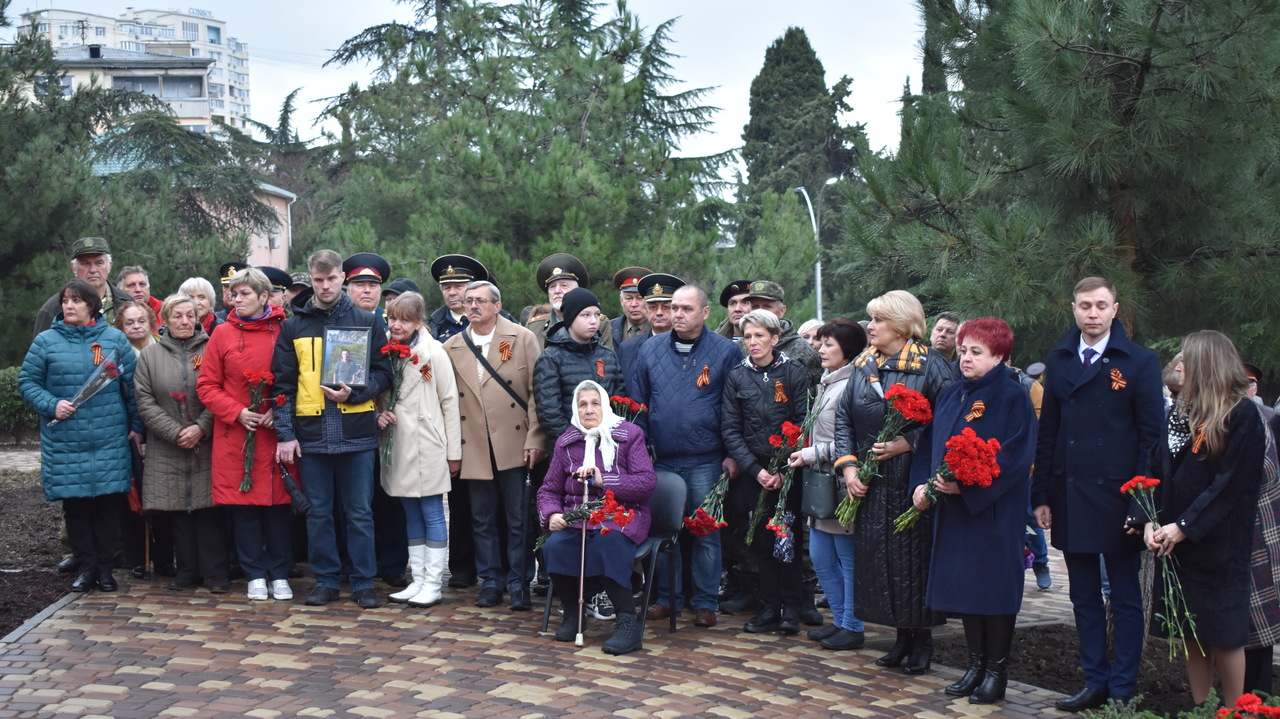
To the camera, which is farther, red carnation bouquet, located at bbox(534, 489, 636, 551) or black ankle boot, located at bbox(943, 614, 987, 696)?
red carnation bouquet, located at bbox(534, 489, 636, 551)

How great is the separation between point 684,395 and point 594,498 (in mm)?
931

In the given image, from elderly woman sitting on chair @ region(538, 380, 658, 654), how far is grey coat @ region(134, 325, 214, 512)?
2376 millimetres

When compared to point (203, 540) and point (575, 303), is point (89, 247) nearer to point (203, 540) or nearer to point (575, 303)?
point (203, 540)

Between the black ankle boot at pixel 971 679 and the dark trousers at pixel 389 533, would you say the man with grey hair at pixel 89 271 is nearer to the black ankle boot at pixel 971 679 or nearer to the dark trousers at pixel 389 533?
the dark trousers at pixel 389 533

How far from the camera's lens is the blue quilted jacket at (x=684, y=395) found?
7.34 meters

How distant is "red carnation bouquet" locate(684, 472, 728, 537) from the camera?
7086 millimetres

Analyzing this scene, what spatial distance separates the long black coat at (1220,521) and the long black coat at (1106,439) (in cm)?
29

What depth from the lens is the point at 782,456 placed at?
709 centimetres

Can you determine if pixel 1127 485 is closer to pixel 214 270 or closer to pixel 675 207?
Result: pixel 675 207

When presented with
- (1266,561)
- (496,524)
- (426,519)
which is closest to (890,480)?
(1266,561)

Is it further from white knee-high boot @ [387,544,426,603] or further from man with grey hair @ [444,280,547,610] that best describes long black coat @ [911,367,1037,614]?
white knee-high boot @ [387,544,426,603]

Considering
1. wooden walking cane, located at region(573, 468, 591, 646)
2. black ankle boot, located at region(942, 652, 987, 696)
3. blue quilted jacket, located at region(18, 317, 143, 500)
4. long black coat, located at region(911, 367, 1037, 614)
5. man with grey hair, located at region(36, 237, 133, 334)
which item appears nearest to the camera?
long black coat, located at region(911, 367, 1037, 614)

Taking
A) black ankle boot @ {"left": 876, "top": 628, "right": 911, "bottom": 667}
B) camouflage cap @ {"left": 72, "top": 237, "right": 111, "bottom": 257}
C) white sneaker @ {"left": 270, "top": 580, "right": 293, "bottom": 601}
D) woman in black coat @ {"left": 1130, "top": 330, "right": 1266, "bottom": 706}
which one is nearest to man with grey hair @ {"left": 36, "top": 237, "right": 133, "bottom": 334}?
camouflage cap @ {"left": 72, "top": 237, "right": 111, "bottom": 257}

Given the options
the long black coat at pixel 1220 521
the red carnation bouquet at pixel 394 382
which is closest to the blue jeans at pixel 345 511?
the red carnation bouquet at pixel 394 382
